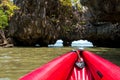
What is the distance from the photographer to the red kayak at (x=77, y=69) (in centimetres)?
423

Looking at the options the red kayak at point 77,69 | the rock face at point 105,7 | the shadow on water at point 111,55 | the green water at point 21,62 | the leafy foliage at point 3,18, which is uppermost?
the leafy foliage at point 3,18

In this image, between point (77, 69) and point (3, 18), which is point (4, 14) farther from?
point (77, 69)

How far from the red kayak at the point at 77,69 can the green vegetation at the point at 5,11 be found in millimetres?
26629

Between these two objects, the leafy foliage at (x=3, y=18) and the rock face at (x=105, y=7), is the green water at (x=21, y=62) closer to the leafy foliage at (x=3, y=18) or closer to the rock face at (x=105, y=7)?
the rock face at (x=105, y=7)

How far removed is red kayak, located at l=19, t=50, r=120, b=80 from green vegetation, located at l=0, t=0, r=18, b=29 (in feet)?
87.4

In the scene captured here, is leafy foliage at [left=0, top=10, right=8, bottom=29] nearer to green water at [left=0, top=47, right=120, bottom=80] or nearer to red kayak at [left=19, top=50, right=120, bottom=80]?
green water at [left=0, top=47, right=120, bottom=80]

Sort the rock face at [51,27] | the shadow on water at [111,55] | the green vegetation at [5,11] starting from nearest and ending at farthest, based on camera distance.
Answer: the shadow on water at [111,55]
the rock face at [51,27]
the green vegetation at [5,11]

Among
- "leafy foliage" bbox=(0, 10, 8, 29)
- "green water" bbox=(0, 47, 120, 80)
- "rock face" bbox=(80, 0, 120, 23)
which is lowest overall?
"green water" bbox=(0, 47, 120, 80)

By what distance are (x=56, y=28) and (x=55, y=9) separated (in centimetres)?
275

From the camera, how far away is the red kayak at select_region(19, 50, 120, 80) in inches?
166

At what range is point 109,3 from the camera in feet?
49.0

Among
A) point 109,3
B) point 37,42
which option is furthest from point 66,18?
point 109,3

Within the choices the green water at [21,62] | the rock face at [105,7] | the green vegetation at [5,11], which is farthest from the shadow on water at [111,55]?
the green vegetation at [5,11]

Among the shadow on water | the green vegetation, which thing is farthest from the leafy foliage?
the shadow on water
